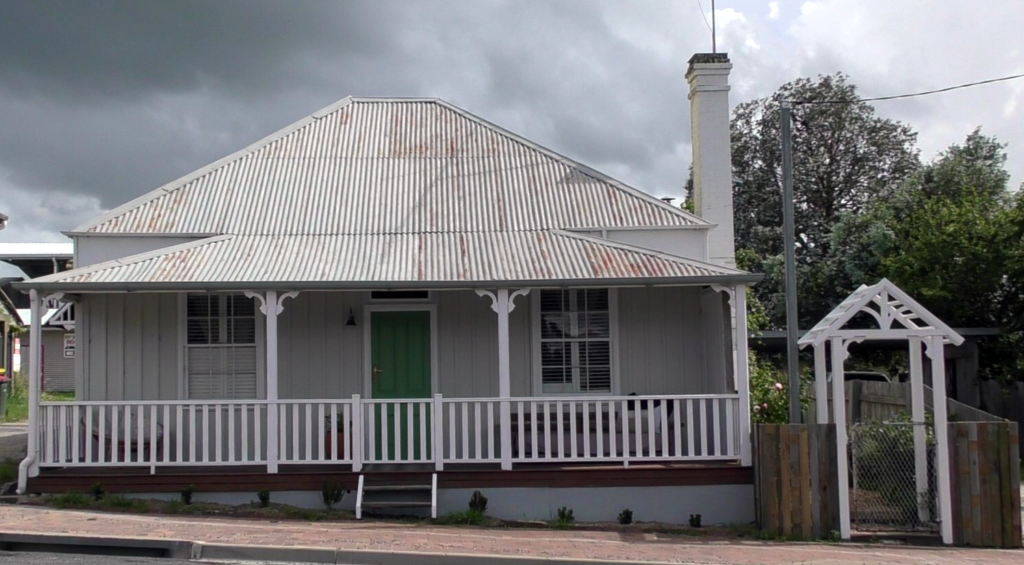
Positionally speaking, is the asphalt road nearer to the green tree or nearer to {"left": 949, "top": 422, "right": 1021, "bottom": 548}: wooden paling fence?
{"left": 949, "top": 422, "right": 1021, "bottom": 548}: wooden paling fence

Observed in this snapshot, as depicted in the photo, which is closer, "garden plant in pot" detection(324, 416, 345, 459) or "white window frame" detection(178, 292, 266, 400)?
"garden plant in pot" detection(324, 416, 345, 459)

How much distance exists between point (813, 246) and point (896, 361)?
34.0 ft

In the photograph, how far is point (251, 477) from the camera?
11.4m

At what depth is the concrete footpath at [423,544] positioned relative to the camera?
Answer: 359 inches

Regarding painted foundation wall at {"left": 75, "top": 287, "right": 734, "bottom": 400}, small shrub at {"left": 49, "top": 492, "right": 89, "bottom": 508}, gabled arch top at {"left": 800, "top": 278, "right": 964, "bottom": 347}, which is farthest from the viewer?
painted foundation wall at {"left": 75, "top": 287, "right": 734, "bottom": 400}

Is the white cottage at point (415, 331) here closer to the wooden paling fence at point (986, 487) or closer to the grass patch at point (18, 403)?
the wooden paling fence at point (986, 487)

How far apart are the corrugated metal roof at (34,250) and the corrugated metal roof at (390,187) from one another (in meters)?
21.2

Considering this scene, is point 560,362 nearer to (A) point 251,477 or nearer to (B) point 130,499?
(A) point 251,477

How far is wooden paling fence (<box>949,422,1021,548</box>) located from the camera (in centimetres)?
1021

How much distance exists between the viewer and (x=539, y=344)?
13.3 metres

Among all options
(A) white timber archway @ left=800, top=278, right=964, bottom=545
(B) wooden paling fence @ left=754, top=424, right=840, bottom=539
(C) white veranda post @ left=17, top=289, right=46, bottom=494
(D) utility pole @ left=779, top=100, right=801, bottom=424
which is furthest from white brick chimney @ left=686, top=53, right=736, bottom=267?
(C) white veranda post @ left=17, top=289, right=46, bottom=494

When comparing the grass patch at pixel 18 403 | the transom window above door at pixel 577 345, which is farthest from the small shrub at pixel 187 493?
the grass patch at pixel 18 403

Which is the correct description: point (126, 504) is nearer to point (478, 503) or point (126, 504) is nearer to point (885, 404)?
point (478, 503)

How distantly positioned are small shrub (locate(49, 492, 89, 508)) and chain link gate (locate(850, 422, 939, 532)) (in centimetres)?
847
